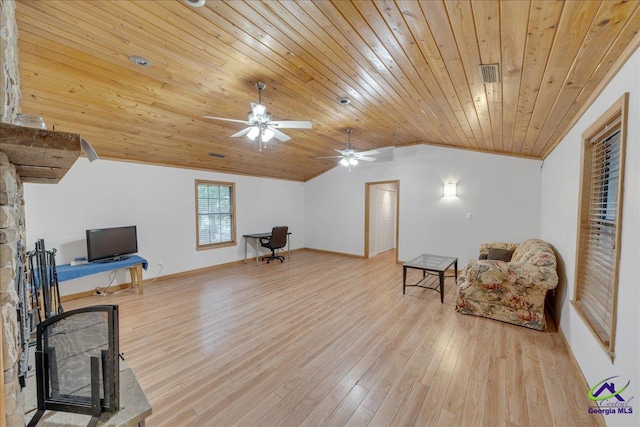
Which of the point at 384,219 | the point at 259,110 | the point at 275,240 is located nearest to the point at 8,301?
the point at 259,110

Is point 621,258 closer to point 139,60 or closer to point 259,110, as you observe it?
point 259,110

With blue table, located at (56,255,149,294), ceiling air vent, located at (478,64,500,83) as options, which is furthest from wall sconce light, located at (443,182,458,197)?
blue table, located at (56,255,149,294)

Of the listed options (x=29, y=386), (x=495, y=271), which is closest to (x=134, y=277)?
(x=29, y=386)

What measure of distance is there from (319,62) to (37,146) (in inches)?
79.7

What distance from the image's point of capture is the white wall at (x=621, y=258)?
1369 millimetres

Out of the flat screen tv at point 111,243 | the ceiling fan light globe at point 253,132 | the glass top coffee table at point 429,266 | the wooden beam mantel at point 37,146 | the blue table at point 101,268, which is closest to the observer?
the wooden beam mantel at point 37,146

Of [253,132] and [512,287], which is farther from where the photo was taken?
[512,287]

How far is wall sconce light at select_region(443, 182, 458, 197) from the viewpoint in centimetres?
542

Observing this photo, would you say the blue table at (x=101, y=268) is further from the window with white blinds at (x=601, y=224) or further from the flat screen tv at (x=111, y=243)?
the window with white blinds at (x=601, y=224)

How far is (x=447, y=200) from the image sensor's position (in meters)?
5.55

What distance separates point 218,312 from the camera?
3533 millimetres

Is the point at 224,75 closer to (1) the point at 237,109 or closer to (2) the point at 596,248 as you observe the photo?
(1) the point at 237,109

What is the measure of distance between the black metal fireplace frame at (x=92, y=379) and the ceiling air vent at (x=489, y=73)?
284 centimetres

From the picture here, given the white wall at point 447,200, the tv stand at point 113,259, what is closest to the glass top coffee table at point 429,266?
the white wall at point 447,200
